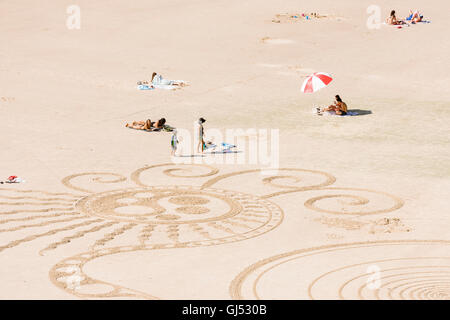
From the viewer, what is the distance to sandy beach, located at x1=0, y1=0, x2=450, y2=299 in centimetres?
2158

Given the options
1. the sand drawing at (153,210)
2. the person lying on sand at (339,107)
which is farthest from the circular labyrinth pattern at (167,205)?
Result: the person lying on sand at (339,107)

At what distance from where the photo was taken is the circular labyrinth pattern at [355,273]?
20.2 m

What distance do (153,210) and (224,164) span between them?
6.36 meters

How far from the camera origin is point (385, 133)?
1487 inches

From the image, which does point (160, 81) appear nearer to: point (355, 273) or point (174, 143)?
point (174, 143)

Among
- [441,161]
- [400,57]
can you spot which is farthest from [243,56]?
[441,161]

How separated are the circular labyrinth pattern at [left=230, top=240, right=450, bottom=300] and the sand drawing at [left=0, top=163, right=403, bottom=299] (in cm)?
248

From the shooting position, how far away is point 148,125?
123 ft

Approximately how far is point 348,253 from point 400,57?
31994 millimetres

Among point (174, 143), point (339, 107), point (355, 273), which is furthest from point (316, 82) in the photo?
point (355, 273)

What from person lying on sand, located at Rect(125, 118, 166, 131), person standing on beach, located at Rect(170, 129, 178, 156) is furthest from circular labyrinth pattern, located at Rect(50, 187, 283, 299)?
person lying on sand, located at Rect(125, 118, 166, 131)

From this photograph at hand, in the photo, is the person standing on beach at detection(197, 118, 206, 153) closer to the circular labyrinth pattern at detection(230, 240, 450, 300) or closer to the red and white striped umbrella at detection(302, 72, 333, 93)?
the red and white striped umbrella at detection(302, 72, 333, 93)

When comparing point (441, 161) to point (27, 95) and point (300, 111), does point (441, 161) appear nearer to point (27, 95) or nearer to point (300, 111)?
point (300, 111)
